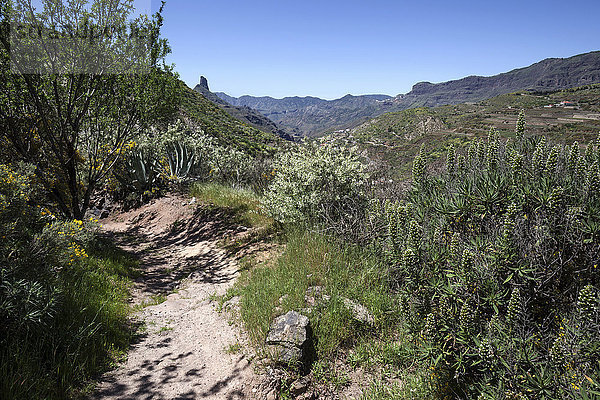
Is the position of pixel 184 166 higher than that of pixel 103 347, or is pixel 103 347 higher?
pixel 184 166

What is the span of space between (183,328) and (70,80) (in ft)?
18.3

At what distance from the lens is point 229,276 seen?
18.7 feet

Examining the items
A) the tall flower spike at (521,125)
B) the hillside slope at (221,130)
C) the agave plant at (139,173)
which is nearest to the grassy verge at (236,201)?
→ the agave plant at (139,173)

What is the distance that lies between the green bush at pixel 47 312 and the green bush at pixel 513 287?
3308mm

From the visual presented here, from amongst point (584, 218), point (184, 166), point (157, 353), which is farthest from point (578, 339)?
point (184, 166)

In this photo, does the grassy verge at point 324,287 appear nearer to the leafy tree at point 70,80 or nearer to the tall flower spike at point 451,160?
the tall flower spike at point 451,160

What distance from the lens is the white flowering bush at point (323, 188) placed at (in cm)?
574

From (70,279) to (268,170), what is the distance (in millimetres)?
9253

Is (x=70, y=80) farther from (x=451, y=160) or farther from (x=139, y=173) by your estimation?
(x=451, y=160)

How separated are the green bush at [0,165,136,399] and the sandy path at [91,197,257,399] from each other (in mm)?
330

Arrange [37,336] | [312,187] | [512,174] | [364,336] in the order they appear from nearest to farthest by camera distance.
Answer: [37,336]
[512,174]
[364,336]
[312,187]

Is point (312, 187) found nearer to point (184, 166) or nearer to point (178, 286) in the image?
point (178, 286)

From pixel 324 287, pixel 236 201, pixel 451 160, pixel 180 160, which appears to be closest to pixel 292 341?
pixel 324 287

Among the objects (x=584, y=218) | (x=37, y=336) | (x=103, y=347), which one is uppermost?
(x=584, y=218)
